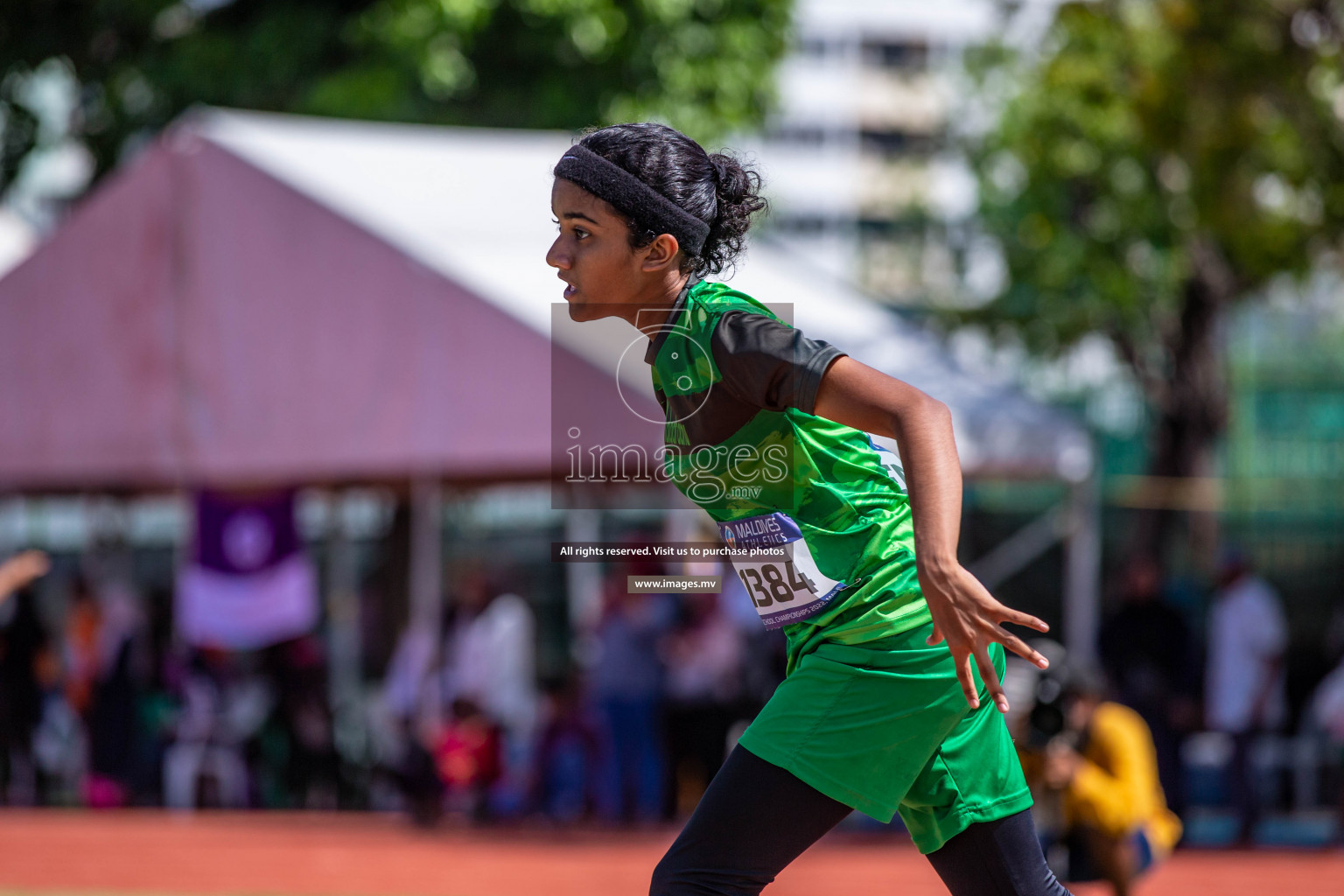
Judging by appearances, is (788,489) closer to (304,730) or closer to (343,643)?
(304,730)

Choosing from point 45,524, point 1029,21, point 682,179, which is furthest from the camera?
point 45,524

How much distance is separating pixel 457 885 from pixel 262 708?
4.52m

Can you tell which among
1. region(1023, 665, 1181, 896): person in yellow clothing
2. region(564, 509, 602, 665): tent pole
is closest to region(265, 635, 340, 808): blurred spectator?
region(564, 509, 602, 665): tent pole

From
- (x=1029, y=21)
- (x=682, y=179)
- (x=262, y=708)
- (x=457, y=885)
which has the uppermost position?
(x=1029, y=21)

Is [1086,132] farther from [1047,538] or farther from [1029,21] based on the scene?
[1047,538]

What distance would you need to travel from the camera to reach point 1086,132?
55.4ft

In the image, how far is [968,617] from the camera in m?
2.26

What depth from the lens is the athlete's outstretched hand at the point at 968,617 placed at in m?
2.24

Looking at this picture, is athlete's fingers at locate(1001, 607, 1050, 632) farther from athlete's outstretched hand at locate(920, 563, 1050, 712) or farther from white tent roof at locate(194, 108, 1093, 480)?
white tent roof at locate(194, 108, 1093, 480)

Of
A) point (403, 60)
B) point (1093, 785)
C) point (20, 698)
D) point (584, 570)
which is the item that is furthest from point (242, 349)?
point (1093, 785)

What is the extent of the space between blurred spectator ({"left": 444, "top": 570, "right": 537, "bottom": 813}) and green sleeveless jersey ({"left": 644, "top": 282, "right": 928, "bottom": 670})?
8286mm

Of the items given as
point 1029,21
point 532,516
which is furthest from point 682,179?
point 532,516

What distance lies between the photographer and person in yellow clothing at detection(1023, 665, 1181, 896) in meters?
6.18

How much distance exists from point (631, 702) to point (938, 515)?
8.40 metres
